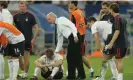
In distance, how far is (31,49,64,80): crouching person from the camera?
14682 millimetres

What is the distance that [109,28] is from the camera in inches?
551

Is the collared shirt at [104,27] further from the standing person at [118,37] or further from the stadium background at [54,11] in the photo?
the stadium background at [54,11]

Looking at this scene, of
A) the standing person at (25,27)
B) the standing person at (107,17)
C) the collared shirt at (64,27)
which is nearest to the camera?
the collared shirt at (64,27)

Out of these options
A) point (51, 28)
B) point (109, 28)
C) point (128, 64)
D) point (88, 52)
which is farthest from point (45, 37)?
point (109, 28)

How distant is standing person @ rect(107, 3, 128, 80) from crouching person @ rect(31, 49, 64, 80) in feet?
7.01

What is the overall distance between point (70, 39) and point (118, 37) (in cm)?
151

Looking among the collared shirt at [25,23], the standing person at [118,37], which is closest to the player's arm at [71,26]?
the standing person at [118,37]

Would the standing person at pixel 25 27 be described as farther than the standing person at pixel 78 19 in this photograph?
Yes

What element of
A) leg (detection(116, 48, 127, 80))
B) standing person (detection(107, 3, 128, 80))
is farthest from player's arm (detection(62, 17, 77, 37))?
leg (detection(116, 48, 127, 80))

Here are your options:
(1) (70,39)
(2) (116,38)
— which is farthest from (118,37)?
(1) (70,39)

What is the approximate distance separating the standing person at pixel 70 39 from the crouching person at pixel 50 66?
0.54 metres

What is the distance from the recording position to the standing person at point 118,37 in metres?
12.8

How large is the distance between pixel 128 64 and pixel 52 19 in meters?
7.59

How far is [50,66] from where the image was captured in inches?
581
